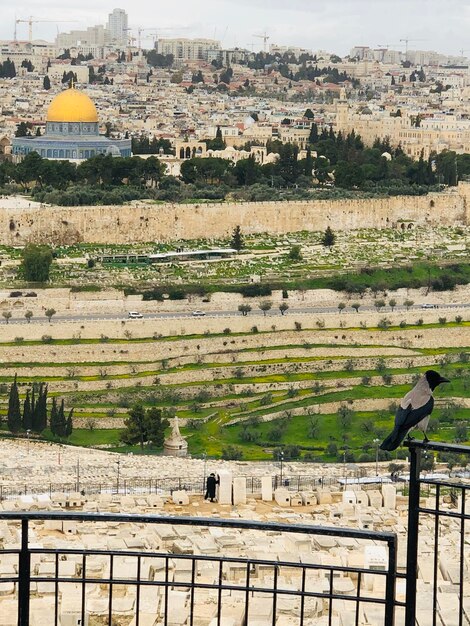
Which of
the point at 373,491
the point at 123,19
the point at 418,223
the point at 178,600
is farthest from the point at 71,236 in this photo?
the point at 123,19

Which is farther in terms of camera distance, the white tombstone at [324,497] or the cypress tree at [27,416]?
the cypress tree at [27,416]

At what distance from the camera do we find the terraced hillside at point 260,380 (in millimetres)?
25438

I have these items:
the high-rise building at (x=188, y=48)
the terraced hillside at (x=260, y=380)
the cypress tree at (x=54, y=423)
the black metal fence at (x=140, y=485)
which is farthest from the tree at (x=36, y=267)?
the high-rise building at (x=188, y=48)

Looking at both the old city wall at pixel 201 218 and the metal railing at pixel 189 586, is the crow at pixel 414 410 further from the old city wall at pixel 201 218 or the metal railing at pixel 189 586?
the old city wall at pixel 201 218

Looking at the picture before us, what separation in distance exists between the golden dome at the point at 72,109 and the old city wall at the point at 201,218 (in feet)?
35.7

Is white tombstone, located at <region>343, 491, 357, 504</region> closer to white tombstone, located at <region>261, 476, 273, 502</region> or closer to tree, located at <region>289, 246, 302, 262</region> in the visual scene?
white tombstone, located at <region>261, 476, 273, 502</region>

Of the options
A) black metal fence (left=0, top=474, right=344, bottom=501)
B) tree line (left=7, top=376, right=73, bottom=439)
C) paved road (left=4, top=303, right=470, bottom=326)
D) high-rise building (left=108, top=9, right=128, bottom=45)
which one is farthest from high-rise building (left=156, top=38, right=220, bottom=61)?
black metal fence (left=0, top=474, right=344, bottom=501)

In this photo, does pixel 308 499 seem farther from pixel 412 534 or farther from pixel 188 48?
pixel 188 48

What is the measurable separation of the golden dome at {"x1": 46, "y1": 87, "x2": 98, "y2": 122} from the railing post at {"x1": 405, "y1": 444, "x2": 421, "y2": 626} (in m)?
47.8

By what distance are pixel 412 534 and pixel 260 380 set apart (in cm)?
2361

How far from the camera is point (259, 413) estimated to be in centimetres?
2695

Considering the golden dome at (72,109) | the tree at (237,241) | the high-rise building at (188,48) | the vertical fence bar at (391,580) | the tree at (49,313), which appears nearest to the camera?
the vertical fence bar at (391,580)

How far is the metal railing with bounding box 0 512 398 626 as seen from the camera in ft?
18.7

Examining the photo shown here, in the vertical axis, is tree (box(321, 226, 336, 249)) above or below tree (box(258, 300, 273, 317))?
above
